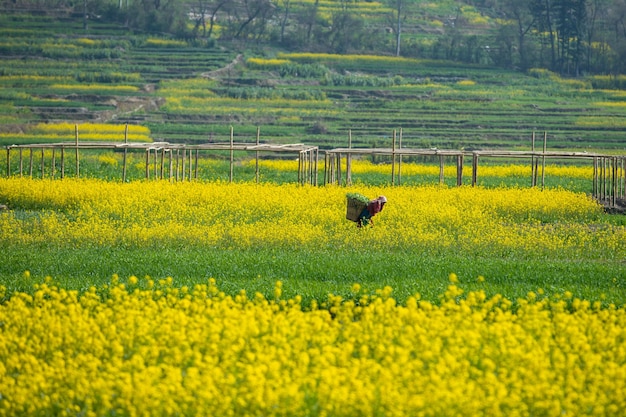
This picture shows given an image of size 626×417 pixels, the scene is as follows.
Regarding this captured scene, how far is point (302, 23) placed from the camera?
77.0 metres

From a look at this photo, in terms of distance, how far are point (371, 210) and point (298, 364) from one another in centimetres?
1027

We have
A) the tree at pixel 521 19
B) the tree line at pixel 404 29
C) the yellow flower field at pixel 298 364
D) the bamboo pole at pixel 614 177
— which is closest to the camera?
the yellow flower field at pixel 298 364

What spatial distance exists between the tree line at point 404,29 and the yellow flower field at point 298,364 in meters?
59.2

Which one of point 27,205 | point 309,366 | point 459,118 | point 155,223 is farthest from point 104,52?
point 309,366

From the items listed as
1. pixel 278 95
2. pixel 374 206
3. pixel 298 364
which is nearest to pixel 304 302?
Answer: pixel 298 364

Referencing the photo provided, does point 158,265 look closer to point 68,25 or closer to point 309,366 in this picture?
point 309,366

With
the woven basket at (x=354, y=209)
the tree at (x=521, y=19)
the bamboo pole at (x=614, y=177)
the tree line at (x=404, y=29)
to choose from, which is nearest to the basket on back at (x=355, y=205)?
the woven basket at (x=354, y=209)

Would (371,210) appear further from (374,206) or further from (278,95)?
(278,95)

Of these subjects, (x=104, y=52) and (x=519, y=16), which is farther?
(x=519, y=16)

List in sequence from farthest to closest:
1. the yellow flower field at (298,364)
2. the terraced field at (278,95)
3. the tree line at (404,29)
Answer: the tree line at (404,29) < the terraced field at (278,95) < the yellow flower field at (298,364)

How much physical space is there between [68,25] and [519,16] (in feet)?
94.3

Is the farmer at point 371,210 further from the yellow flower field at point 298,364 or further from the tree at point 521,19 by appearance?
the tree at point 521,19

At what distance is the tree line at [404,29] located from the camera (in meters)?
69.3

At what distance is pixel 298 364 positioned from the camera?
31.4ft
